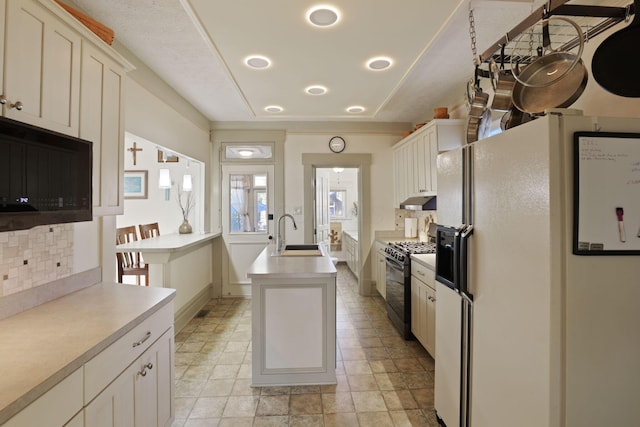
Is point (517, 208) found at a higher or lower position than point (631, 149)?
lower

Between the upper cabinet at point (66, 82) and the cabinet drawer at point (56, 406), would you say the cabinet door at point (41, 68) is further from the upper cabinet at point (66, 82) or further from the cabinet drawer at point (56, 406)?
the cabinet drawer at point (56, 406)

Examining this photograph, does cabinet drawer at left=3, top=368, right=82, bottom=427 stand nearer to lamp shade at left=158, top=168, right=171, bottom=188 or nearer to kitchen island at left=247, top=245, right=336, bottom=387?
kitchen island at left=247, top=245, right=336, bottom=387

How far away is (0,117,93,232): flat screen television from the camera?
3.72 feet

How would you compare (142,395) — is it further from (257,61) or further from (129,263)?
(129,263)

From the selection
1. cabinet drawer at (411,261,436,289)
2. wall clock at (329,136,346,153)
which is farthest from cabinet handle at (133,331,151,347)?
wall clock at (329,136,346,153)

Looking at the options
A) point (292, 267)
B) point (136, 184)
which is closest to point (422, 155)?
point (292, 267)

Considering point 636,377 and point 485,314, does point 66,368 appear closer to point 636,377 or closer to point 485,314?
point 485,314

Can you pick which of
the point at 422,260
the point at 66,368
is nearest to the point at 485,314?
the point at 422,260

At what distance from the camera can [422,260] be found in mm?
2812

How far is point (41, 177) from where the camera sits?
4.21ft

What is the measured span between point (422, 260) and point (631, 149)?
1.79m

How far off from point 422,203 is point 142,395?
3.40m

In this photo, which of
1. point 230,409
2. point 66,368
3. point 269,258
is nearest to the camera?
point 66,368

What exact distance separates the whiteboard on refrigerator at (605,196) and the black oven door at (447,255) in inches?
23.0
